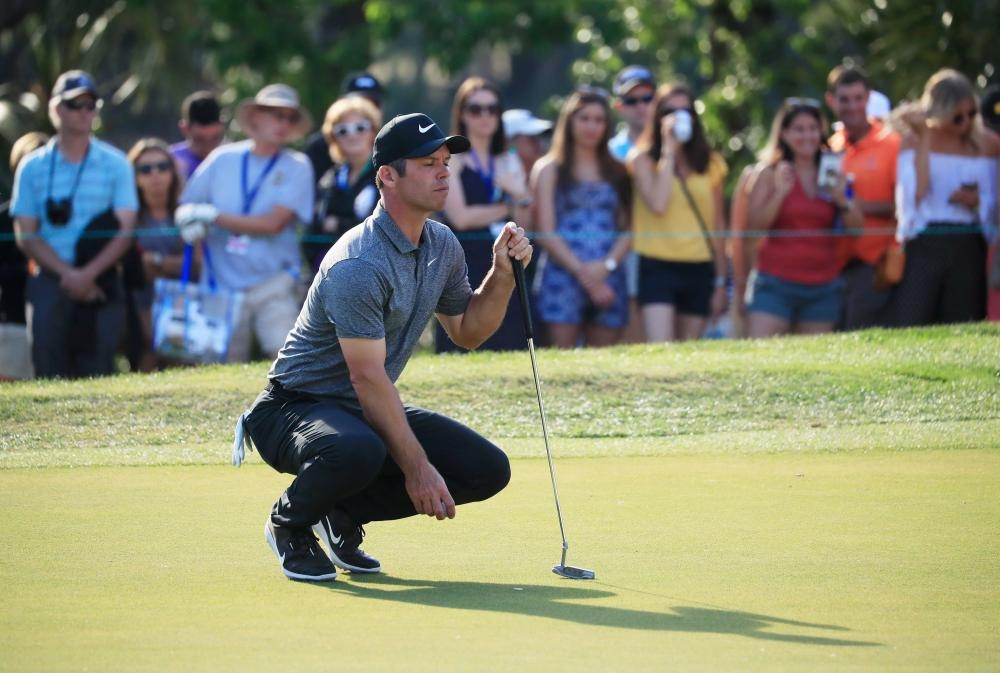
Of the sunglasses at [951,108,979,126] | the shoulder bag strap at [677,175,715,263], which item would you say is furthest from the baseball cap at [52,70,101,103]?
the sunglasses at [951,108,979,126]

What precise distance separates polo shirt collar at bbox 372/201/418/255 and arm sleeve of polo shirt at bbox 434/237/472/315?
31 centimetres

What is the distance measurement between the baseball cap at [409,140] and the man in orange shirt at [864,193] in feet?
21.6

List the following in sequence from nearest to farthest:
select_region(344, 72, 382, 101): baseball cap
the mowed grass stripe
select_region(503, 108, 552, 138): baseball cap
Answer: the mowed grass stripe
select_region(503, 108, 552, 138): baseball cap
select_region(344, 72, 382, 101): baseball cap

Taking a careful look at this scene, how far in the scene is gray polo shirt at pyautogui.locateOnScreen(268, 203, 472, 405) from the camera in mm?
5812

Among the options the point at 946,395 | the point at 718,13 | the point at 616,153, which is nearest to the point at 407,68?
the point at 718,13

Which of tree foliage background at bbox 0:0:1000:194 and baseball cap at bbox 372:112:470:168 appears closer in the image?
baseball cap at bbox 372:112:470:168

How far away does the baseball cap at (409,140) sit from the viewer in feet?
19.6

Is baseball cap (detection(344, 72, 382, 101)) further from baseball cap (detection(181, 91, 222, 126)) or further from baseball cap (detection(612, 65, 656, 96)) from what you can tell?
baseball cap (detection(612, 65, 656, 96))

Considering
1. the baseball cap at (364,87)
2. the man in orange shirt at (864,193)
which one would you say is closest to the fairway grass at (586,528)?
the man in orange shirt at (864,193)

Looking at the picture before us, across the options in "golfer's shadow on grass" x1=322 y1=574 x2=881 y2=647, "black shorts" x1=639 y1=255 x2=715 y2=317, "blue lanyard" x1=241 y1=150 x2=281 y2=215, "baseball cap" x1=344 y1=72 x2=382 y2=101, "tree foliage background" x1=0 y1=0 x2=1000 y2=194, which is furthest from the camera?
"tree foliage background" x1=0 y1=0 x2=1000 y2=194

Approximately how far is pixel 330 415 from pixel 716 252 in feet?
21.9

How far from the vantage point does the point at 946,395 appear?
988cm

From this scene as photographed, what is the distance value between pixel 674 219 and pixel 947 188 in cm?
189

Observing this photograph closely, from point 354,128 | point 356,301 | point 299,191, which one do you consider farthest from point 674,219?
point 356,301
